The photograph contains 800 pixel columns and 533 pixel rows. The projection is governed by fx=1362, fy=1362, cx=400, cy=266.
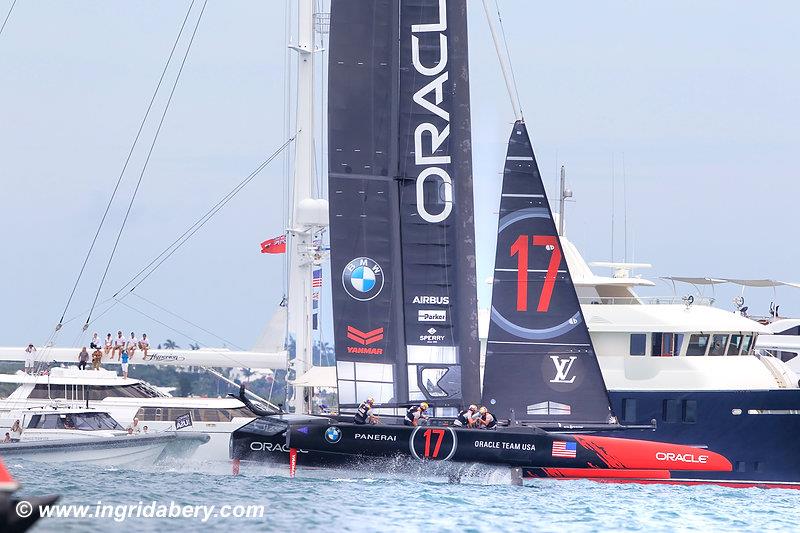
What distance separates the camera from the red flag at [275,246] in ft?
106

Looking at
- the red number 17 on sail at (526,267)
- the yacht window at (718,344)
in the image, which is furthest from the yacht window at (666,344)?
the red number 17 on sail at (526,267)

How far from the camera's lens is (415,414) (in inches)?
921

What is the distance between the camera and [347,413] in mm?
24766

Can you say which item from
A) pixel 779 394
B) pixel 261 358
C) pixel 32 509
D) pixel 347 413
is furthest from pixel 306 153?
pixel 32 509

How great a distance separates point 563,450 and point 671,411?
24.9ft

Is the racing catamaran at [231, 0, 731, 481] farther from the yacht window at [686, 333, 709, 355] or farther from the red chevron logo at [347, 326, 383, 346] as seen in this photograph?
the yacht window at [686, 333, 709, 355]

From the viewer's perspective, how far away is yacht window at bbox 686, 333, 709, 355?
30594 millimetres

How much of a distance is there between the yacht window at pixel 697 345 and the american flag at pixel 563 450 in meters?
8.98

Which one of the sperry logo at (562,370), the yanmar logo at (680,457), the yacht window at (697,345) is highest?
the yacht window at (697,345)

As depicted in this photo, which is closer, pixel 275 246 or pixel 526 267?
pixel 526 267

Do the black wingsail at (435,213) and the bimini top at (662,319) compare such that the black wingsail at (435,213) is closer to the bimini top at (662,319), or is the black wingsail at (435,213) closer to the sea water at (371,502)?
the sea water at (371,502)

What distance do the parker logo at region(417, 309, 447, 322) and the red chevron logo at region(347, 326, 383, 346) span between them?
0.77m

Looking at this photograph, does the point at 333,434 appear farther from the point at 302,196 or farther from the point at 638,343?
the point at 638,343

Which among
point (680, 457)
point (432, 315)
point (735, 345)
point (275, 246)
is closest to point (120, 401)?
point (275, 246)
